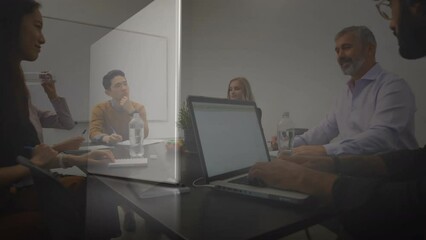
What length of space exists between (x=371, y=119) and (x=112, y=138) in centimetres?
124

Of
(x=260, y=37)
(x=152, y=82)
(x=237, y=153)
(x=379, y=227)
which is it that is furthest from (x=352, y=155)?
(x=152, y=82)

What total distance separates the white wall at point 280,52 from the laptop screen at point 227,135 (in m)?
0.11

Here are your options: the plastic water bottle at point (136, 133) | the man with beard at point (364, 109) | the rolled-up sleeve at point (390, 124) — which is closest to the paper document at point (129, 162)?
the plastic water bottle at point (136, 133)

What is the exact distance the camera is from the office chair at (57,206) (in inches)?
47.3

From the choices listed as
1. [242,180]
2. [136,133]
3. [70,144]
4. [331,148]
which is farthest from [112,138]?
[331,148]

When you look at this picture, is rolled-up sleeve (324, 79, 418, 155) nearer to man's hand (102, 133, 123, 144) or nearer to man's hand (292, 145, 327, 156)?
man's hand (292, 145, 327, 156)

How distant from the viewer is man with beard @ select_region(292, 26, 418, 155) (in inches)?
38.9

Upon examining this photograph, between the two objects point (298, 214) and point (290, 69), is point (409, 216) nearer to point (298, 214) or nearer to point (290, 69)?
point (298, 214)

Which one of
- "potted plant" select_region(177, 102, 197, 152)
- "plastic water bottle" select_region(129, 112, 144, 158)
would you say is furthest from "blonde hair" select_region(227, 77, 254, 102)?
"plastic water bottle" select_region(129, 112, 144, 158)

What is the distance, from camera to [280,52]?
1259 millimetres

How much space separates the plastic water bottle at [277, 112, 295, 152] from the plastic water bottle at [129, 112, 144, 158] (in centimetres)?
76

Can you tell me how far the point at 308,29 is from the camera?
1179 millimetres

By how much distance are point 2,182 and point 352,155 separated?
1392 millimetres

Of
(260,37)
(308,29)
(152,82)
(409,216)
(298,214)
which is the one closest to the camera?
(298,214)
